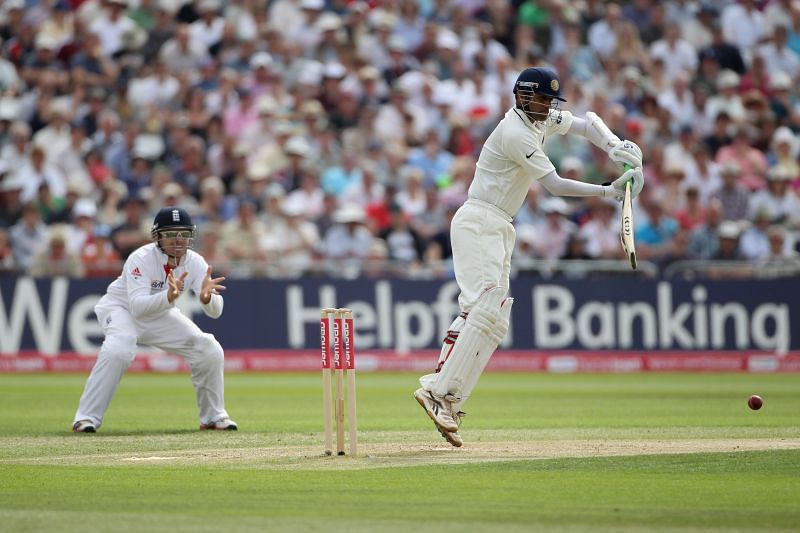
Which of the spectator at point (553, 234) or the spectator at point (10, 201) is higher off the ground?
the spectator at point (10, 201)

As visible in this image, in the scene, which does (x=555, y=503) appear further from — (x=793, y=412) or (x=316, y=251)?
(x=316, y=251)

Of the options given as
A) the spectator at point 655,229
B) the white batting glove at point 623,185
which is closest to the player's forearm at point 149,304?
the white batting glove at point 623,185

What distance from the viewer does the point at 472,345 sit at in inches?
341

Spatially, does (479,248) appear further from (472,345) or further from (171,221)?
(171,221)

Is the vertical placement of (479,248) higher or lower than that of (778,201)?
lower

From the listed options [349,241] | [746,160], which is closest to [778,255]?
[746,160]

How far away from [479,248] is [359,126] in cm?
1072

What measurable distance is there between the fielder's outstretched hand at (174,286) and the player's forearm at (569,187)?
2.75 m

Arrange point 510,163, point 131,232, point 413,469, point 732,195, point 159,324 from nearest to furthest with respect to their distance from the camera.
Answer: point 413,469 → point 510,163 → point 159,324 → point 131,232 → point 732,195

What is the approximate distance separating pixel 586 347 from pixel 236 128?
214 inches

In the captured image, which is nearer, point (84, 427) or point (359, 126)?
point (84, 427)

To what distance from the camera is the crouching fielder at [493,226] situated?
8.65 metres

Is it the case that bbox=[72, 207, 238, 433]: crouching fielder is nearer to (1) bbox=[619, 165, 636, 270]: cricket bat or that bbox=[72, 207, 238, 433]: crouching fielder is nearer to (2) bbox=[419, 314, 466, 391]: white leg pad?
(2) bbox=[419, 314, 466, 391]: white leg pad

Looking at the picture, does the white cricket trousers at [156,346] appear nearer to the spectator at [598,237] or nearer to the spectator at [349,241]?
the spectator at [349,241]
